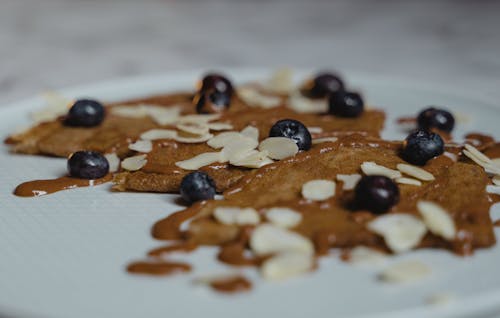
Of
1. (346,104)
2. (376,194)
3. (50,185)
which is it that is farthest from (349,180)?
(50,185)

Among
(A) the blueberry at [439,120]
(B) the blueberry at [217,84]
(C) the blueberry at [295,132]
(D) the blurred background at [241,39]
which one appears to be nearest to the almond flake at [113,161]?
(C) the blueberry at [295,132]

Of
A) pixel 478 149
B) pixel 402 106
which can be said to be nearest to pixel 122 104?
pixel 402 106

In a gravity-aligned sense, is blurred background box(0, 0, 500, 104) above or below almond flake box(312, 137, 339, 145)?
above

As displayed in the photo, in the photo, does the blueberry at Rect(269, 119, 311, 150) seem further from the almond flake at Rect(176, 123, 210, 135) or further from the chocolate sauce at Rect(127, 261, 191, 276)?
the chocolate sauce at Rect(127, 261, 191, 276)

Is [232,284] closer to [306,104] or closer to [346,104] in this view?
[346,104]

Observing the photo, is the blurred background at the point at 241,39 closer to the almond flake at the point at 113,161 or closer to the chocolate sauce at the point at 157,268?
the almond flake at the point at 113,161

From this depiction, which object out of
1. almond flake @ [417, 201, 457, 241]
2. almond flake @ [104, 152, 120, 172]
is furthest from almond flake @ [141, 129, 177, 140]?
almond flake @ [417, 201, 457, 241]
